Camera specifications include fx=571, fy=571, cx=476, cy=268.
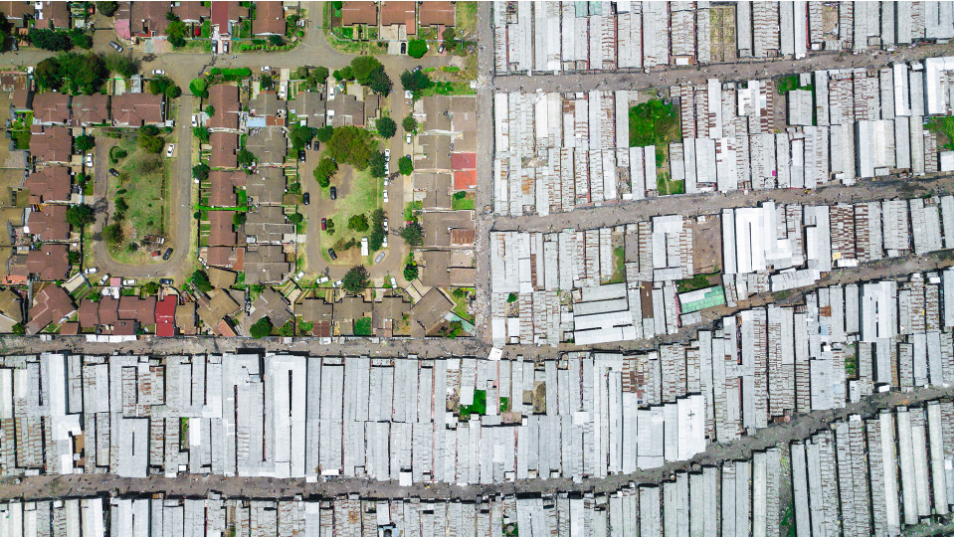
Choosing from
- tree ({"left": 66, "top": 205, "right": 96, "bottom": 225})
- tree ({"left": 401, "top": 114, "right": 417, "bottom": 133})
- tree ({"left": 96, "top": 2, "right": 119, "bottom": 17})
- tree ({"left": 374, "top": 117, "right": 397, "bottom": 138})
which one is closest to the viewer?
Result: tree ({"left": 66, "top": 205, "right": 96, "bottom": 225})

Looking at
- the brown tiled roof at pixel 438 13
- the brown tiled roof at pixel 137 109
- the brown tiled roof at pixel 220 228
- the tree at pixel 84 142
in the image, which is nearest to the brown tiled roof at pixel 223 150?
the brown tiled roof at pixel 220 228

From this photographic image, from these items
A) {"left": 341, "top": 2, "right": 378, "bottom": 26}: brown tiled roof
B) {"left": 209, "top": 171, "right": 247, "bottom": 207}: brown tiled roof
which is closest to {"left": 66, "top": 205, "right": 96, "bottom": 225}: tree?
{"left": 209, "top": 171, "right": 247, "bottom": 207}: brown tiled roof

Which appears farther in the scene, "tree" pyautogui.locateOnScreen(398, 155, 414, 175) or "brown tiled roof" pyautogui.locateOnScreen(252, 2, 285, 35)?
"brown tiled roof" pyautogui.locateOnScreen(252, 2, 285, 35)

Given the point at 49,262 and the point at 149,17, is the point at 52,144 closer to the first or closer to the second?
the point at 49,262

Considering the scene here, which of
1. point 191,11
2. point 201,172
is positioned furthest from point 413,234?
point 191,11

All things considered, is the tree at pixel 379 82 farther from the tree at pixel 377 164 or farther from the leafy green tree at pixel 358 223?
the leafy green tree at pixel 358 223

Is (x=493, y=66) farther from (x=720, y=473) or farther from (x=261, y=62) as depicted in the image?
(x=720, y=473)

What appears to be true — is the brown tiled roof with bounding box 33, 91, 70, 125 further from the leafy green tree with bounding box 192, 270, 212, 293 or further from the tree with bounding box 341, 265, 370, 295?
the tree with bounding box 341, 265, 370, 295

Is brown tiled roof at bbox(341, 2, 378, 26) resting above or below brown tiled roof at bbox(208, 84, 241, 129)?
above
